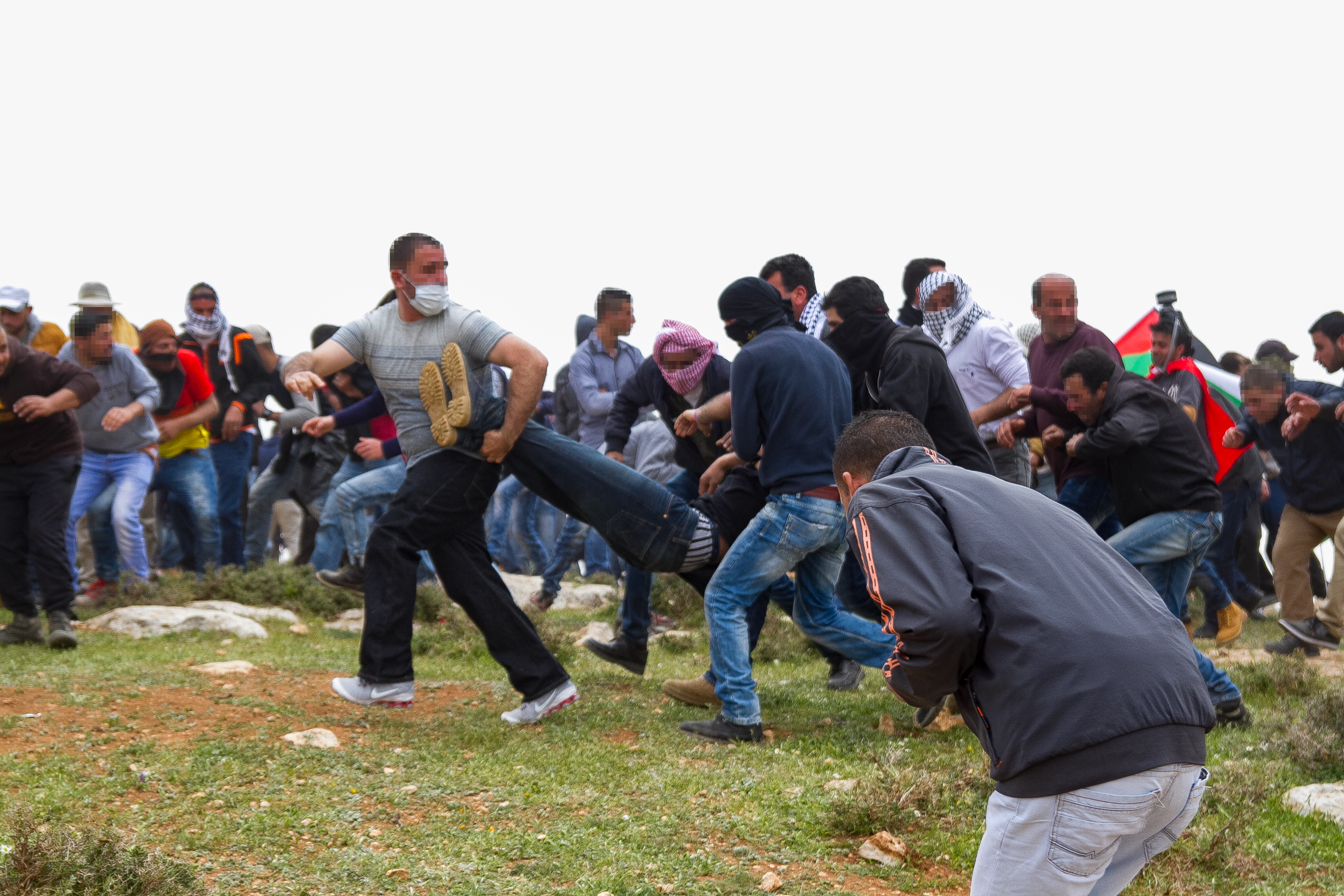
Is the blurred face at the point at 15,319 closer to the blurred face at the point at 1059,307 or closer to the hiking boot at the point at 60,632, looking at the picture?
the hiking boot at the point at 60,632

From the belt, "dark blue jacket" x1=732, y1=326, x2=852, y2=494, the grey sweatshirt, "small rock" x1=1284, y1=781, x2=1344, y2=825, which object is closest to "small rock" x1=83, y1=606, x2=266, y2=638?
the grey sweatshirt

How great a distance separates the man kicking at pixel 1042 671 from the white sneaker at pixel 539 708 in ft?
11.2

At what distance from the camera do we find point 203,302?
11.4 m

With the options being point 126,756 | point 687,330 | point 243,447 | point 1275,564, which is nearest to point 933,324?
point 687,330

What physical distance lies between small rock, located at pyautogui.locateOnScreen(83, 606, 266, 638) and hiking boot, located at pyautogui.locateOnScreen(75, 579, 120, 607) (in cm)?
72

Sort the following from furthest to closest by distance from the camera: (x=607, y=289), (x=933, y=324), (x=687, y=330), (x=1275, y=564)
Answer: (x=607, y=289)
(x=1275, y=564)
(x=933, y=324)
(x=687, y=330)

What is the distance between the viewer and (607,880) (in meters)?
3.62

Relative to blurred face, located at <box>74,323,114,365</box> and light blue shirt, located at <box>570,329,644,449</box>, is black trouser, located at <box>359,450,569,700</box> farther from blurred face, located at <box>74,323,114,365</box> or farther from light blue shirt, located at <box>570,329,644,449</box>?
blurred face, located at <box>74,323,114,365</box>

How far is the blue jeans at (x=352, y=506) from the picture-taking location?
8.83 metres

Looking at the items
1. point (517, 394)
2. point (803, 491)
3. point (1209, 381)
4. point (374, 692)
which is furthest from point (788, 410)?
point (1209, 381)

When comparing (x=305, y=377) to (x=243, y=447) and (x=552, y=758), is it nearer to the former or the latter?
(x=552, y=758)

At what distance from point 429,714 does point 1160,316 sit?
6329mm

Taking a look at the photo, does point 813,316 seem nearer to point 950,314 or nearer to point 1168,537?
point 950,314

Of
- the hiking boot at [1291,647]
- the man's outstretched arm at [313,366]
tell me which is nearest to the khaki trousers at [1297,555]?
the hiking boot at [1291,647]
